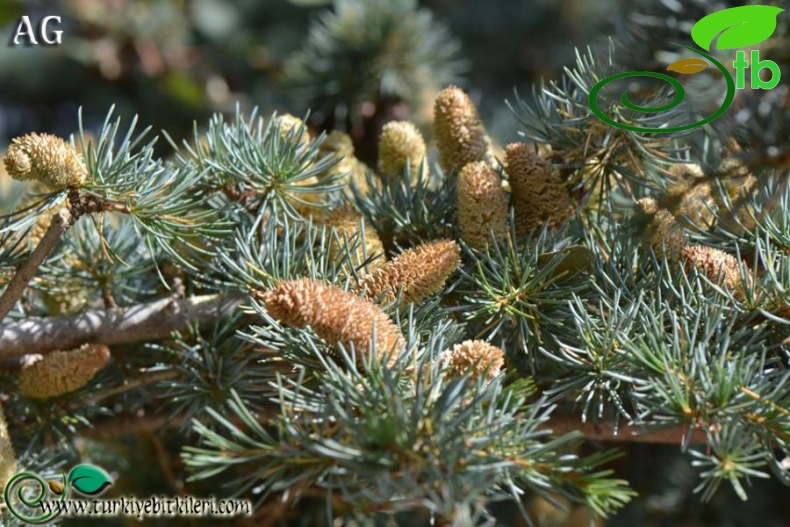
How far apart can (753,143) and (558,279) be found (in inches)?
5.1

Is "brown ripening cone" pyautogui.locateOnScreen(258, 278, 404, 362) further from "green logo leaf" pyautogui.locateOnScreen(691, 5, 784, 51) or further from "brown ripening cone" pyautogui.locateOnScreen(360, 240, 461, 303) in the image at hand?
"green logo leaf" pyautogui.locateOnScreen(691, 5, 784, 51)

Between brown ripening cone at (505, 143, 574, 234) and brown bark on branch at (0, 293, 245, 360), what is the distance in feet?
0.58

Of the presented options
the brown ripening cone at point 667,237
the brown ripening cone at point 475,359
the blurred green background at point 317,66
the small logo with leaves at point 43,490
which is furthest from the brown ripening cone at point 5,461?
the blurred green background at point 317,66

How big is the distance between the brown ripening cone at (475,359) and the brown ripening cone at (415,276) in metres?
0.05

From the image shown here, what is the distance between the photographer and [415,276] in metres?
0.50

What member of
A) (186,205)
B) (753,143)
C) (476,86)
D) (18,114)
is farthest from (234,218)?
(18,114)

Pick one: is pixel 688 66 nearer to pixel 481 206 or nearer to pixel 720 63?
pixel 720 63

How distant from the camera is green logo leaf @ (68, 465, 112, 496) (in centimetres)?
57

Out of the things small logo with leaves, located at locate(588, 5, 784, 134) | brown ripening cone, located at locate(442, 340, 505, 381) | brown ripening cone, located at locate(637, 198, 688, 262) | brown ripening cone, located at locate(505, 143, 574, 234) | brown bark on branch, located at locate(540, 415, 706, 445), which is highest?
small logo with leaves, located at locate(588, 5, 784, 134)

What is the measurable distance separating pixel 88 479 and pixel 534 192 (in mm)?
318

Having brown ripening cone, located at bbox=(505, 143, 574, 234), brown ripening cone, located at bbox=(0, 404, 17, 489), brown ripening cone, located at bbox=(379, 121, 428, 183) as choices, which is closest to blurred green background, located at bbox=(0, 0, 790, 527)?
brown ripening cone, located at bbox=(379, 121, 428, 183)

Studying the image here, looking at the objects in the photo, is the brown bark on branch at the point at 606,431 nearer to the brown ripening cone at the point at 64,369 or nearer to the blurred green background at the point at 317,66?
the brown ripening cone at the point at 64,369

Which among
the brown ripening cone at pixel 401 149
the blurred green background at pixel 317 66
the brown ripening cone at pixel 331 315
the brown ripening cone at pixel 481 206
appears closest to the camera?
the brown ripening cone at pixel 331 315

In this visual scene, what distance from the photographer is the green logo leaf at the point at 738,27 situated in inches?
24.6
